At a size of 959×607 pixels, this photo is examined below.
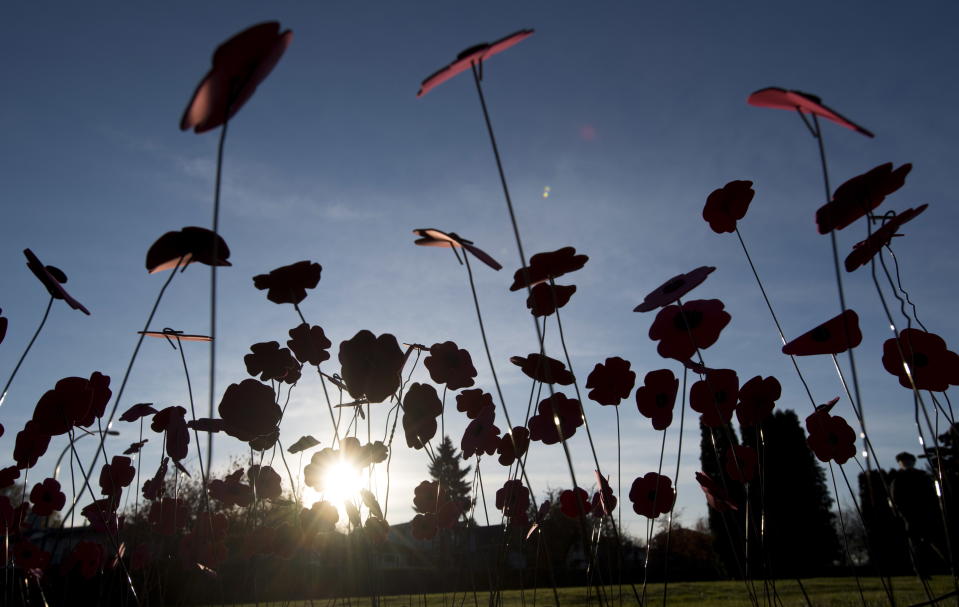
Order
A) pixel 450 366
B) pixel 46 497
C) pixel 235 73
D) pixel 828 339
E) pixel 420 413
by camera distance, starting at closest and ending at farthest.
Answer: pixel 235 73 → pixel 828 339 → pixel 420 413 → pixel 450 366 → pixel 46 497

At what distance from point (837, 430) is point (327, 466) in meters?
1.74

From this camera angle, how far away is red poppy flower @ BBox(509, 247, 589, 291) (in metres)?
1.52

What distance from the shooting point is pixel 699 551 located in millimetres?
36469

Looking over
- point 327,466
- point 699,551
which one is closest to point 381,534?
point 327,466

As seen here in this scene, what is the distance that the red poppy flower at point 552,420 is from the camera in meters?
1.98

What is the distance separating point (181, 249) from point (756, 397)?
166 cm

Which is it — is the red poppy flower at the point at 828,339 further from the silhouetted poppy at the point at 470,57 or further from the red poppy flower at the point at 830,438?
the silhouetted poppy at the point at 470,57

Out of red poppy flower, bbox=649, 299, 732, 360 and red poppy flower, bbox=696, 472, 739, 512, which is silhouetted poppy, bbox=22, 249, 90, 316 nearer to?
red poppy flower, bbox=649, 299, 732, 360

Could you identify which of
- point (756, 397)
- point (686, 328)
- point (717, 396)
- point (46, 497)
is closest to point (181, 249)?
point (686, 328)

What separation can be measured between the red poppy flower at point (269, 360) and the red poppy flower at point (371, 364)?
2.02 feet

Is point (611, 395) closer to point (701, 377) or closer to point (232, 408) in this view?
point (701, 377)

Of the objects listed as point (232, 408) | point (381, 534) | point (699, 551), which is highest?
point (232, 408)

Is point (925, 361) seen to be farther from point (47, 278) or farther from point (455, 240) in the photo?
point (47, 278)

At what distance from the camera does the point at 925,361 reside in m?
1.56
